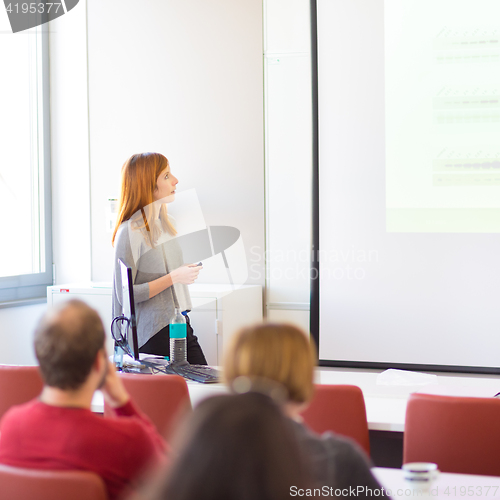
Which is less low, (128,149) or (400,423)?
(128,149)

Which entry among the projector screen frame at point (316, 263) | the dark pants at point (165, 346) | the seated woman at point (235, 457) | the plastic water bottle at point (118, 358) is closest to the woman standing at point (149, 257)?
the dark pants at point (165, 346)

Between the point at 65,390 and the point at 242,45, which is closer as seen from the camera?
the point at 65,390

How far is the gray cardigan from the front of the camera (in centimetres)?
259

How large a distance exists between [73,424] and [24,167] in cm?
352

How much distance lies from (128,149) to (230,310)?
4.81 ft

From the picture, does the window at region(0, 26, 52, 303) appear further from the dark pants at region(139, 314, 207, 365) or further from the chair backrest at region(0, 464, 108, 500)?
the chair backrest at region(0, 464, 108, 500)

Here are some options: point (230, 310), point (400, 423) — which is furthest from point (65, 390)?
point (230, 310)

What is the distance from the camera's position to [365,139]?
11.1ft

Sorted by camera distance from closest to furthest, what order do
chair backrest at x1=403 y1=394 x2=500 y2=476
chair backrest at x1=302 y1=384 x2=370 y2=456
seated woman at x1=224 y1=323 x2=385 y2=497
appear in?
seated woman at x1=224 y1=323 x2=385 y2=497, chair backrest at x1=403 y1=394 x2=500 y2=476, chair backrest at x1=302 y1=384 x2=370 y2=456

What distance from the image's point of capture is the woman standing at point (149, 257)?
102 inches

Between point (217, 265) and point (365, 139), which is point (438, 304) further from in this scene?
point (217, 265)

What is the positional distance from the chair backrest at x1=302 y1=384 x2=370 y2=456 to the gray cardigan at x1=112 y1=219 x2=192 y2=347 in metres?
1.12

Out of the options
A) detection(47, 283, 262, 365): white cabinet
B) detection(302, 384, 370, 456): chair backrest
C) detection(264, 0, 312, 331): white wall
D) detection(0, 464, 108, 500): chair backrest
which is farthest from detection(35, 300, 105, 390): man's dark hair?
detection(264, 0, 312, 331): white wall

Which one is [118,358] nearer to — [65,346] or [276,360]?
[65,346]
